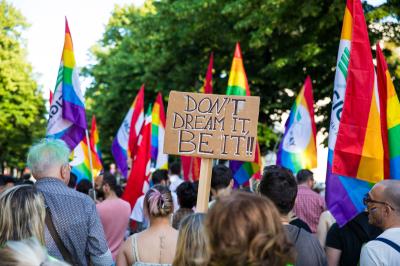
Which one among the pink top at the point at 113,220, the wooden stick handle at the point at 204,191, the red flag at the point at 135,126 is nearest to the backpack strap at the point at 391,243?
the wooden stick handle at the point at 204,191

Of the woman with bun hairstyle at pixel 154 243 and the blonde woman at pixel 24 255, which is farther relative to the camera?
the woman with bun hairstyle at pixel 154 243

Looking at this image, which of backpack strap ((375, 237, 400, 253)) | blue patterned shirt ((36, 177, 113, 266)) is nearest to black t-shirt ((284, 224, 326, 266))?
backpack strap ((375, 237, 400, 253))

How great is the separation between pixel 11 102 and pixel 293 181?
140 ft

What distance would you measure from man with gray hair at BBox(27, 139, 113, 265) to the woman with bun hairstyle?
0.15 m

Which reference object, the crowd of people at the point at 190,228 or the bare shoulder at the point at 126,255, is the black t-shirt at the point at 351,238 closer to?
the crowd of people at the point at 190,228

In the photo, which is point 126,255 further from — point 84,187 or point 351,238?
point 84,187

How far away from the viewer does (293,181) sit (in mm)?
4387

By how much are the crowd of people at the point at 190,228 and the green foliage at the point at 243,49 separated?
11.6 meters

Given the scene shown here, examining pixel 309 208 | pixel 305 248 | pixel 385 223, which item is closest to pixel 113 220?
pixel 309 208

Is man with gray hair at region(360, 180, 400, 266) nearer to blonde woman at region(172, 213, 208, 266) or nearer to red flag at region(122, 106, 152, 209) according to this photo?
blonde woman at region(172, 213, 208, 266)

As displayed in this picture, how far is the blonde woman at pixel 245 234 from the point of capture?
2566 mm

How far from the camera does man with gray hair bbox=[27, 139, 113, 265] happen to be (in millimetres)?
4469

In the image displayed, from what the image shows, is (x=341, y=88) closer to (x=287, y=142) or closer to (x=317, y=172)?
(x=287, y=142)

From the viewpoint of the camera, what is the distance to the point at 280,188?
4.32m
